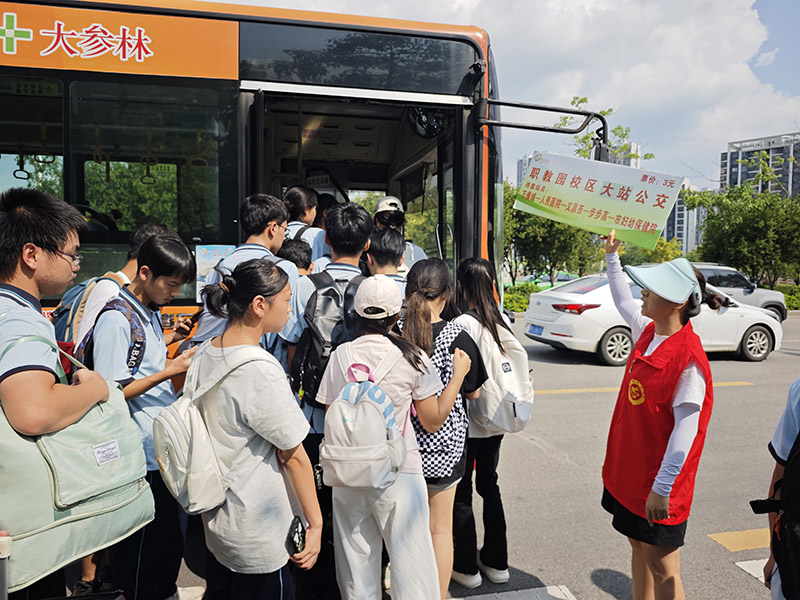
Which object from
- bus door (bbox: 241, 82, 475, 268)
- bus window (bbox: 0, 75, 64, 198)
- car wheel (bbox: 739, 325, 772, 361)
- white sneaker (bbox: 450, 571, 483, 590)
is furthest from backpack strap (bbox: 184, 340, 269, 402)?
car wheel (bbox: 739, 325, 772, 361)

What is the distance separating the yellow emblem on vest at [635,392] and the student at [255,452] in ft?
4.39

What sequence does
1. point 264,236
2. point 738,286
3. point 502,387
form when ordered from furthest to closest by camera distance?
point 738,286, point 264,236, point 502,387

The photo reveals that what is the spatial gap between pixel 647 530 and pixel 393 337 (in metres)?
1.27

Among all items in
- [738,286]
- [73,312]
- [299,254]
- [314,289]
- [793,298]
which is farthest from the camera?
[793,298]

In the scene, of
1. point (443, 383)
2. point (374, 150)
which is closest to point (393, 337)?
point (443, 383)

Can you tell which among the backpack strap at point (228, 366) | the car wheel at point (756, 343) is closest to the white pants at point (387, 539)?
the backpack strap at point (228, 366)

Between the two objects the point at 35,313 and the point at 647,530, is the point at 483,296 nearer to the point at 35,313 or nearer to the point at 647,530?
the point at 647,530

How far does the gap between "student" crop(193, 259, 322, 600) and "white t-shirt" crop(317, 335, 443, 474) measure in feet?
1.08

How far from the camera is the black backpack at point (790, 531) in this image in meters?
1.58

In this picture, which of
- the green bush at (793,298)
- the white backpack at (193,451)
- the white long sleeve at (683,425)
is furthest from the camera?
the green bush at (793,298)

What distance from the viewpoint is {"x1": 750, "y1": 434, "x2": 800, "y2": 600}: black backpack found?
1.58 metres

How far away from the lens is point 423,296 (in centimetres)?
280

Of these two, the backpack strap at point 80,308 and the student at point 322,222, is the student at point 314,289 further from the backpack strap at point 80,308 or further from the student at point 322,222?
the backpack strap at point 80,308

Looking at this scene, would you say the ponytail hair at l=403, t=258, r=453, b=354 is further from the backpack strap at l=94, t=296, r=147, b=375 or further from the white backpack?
the backpack strap at l=94, t=296, r=147, b=375
